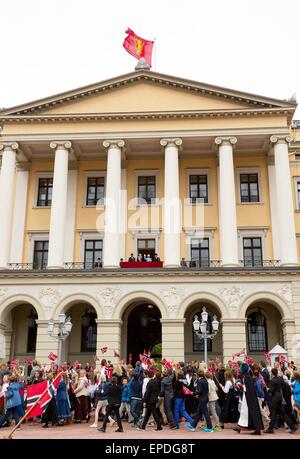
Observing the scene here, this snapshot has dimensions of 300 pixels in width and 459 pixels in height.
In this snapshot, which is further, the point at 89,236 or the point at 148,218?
the point at 89,236

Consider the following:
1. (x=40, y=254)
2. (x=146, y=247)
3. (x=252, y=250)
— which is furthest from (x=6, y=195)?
(x=252, y=250)

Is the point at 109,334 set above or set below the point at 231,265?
below

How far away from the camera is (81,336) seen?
34.6m

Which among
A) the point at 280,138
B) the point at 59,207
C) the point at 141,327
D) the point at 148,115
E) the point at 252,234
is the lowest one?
the point at 141,327

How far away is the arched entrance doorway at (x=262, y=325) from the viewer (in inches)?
1319

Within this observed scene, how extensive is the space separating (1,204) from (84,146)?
7.03 m

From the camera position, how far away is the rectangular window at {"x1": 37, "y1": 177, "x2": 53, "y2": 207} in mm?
37500

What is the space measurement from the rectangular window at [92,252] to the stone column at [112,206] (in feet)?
7.16

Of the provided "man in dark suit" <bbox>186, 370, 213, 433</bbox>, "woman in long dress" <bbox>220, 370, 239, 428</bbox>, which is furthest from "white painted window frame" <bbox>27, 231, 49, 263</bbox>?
"man in dark suit" <bbox>186, 370, 213, 433</bbox>

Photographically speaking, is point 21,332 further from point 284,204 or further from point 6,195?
point 284,204

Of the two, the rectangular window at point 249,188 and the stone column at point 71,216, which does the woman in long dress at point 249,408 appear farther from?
the rectangular window at point 249,188

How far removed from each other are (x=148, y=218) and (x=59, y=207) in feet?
20.5

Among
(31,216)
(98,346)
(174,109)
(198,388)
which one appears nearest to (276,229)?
(174,109)

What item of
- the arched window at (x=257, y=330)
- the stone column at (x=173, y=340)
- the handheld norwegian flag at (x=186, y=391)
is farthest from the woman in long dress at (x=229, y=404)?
the arched window at (x=257, y=330)
